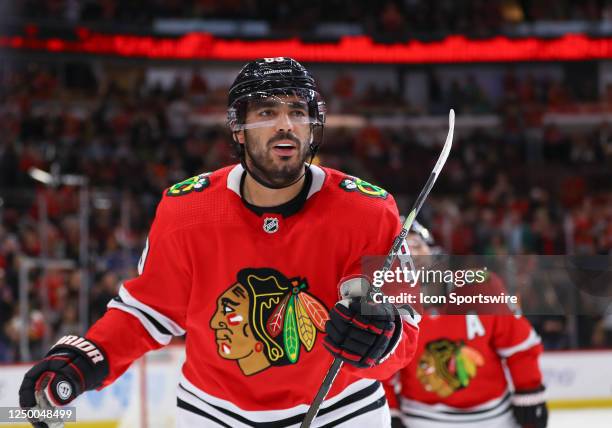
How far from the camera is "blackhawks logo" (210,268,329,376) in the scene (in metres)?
1.83

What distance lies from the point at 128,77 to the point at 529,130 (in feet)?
19.7

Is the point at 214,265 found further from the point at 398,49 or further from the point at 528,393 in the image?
the point at 398,49

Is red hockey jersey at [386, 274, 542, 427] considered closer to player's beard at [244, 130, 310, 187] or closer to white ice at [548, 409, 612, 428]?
player's beard at [244, 130, 310, 187]

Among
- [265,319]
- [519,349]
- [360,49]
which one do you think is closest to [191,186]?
[265,319]

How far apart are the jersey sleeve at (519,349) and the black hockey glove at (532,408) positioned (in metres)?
0.02

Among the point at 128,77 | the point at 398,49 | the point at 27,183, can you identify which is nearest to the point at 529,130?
the point at 398,49

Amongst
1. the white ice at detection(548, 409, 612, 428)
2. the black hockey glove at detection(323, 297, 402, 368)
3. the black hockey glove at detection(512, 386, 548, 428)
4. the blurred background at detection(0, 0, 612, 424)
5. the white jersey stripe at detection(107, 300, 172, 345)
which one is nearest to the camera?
the black hockey glove at detection(323, 297, 402, 368)

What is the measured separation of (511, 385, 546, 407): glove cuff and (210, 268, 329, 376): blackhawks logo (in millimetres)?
1291

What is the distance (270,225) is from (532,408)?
4.77ft

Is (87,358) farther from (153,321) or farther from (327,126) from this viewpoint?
(327,126)

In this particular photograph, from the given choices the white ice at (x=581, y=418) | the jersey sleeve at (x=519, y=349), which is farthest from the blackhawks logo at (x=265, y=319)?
the white ice at (x=581, y=418)

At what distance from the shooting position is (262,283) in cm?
184

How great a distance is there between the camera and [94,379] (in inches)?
72.2

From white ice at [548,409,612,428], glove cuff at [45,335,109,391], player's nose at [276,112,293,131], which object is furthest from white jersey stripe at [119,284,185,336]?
white ice at [548,409,612,428]
